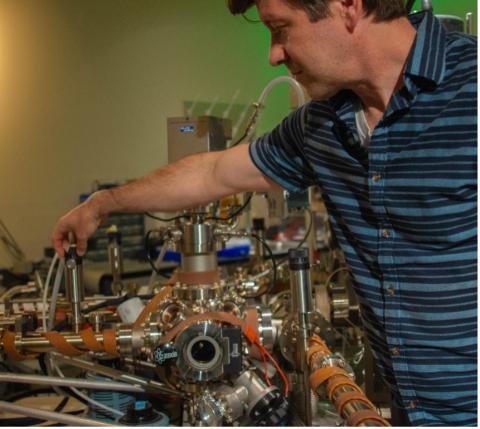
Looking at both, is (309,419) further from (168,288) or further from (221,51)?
(221,51)

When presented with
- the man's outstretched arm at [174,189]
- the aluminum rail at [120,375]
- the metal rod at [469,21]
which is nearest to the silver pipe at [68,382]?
the aluminum rail at [120,375]

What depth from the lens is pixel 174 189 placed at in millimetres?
1026

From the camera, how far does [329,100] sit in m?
0.91

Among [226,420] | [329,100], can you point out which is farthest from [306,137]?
[226,420]

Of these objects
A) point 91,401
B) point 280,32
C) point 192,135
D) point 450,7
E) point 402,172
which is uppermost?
point 450,7

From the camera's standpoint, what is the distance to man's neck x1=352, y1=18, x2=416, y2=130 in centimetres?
79

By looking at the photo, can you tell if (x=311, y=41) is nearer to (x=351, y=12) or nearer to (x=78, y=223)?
(x=351, y=12)

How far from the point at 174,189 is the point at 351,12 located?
1.46 ft

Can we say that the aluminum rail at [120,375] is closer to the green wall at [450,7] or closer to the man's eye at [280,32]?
the man's eye at [280,32]

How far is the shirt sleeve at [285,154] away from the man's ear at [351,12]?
229 millimetres

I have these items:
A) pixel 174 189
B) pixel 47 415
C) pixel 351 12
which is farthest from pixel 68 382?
pixel 351 12

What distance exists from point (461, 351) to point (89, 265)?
35.5 inches

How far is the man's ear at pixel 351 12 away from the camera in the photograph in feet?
2.55

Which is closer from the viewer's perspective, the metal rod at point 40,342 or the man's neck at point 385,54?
the man's neck at point 385,54
